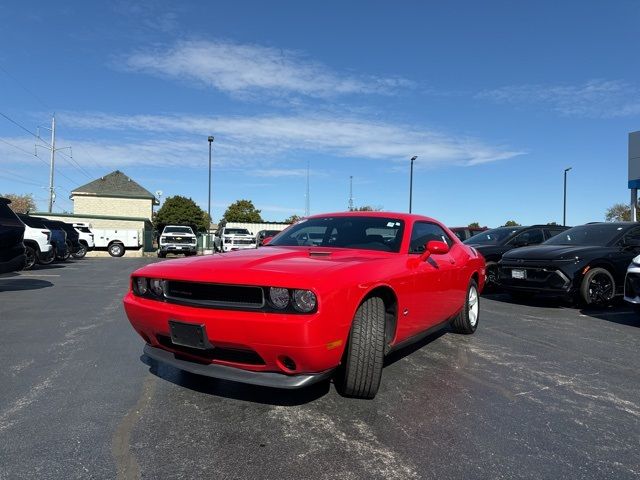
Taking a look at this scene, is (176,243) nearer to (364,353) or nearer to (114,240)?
(114,240)

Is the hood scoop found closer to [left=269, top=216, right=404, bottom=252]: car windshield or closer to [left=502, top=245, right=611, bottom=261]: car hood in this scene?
[left=269, top=216, right=404, bottom=252]: car windshield

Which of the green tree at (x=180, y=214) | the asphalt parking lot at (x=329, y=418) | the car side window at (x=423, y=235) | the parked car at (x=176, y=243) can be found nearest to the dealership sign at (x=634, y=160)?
Result: the asphalt parking lot at (x=329, y=418)

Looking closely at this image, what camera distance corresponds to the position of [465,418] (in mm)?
3086

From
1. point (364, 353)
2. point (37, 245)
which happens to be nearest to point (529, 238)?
point (364, 353)

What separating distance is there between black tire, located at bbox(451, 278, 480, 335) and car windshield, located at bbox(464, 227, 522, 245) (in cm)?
541

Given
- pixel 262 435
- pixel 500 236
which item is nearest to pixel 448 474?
pixel 262 435

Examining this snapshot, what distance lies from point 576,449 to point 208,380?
2.65 m

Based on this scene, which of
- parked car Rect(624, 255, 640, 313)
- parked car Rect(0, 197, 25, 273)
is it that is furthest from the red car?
parked car Rect(0, 197, 25, 273)

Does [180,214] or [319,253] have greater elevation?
[180,214]

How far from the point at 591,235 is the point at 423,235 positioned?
5.75 metres

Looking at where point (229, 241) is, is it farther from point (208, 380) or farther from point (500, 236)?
point (208, 380)

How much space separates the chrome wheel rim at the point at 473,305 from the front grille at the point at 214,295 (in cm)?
347

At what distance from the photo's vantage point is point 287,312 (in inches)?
111

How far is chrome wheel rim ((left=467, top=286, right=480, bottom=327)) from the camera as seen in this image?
18.5 feet
